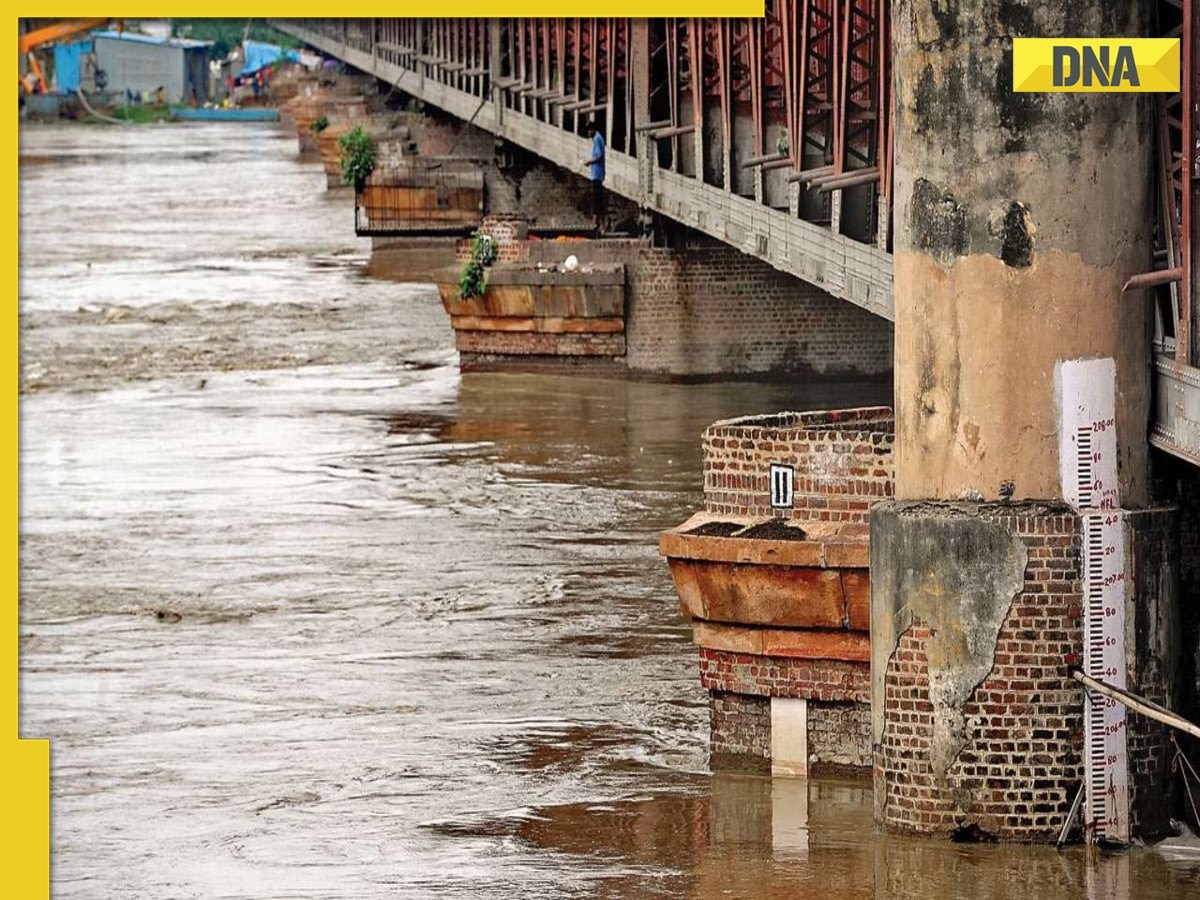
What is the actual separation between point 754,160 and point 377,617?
22.9ft

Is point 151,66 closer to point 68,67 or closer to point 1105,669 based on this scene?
point 68,67

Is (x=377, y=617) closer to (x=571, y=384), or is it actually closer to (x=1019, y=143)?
(x=1019, y=143)

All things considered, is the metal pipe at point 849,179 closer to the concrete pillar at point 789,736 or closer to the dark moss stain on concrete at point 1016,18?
the concrete pillar at point 789,736

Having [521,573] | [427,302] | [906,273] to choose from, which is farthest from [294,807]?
[427,302]

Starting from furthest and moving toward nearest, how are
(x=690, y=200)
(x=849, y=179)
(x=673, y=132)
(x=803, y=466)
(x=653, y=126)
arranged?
(x=653, y=126)
(x=673, y=132)
(x=690, y=200)
(x=849, y=179)
(x=803, y=466)

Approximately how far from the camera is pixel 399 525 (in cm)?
2303

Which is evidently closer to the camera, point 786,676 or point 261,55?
point 786,676

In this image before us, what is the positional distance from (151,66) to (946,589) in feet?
486

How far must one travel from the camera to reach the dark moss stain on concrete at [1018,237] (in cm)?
1033

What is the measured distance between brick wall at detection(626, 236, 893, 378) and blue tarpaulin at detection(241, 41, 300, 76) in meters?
140

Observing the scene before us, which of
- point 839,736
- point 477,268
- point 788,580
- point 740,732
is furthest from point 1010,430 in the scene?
point 477,268

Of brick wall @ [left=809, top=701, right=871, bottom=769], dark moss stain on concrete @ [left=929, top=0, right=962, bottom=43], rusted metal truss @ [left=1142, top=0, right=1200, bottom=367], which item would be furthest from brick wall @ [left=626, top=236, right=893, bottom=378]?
dark moss stain on concrete @ [left=929, top=0, right=962, bottom=43]

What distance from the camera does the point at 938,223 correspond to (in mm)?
10602

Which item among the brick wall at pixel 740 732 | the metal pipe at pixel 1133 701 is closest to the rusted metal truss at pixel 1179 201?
the metal pipe at pixel 1133 701
